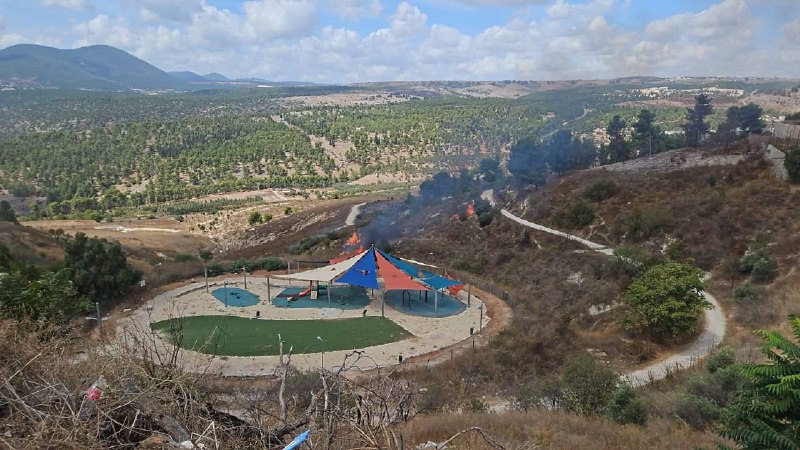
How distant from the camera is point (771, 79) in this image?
100 m

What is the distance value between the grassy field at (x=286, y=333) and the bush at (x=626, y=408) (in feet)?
29.2

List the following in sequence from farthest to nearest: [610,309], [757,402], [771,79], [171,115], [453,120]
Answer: [171,115] < [453,120] < [771,79] < [610,309] < [757,402]

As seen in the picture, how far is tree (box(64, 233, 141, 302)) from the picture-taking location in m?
19.9

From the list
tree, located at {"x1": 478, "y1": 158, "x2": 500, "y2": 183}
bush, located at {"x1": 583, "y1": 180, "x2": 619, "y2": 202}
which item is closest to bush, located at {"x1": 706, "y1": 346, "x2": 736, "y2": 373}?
bush, located at {"x1": 583, "y1": 180, "x2": 619, "y2": 202}

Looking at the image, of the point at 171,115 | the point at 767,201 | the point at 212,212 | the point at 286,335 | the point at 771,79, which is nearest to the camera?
the point at 286,335

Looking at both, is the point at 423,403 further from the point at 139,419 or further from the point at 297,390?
the point at 139,419

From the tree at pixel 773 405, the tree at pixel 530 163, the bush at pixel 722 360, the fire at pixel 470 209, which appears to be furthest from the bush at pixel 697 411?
the tree at pixel 530 163

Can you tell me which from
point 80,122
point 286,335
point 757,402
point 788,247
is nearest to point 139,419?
point 757,402

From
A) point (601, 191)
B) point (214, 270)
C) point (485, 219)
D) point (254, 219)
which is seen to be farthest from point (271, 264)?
point (254, 219)

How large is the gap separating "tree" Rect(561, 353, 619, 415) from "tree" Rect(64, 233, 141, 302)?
17659mm

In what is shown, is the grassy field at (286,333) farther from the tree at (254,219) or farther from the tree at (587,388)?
the tree at (254,219)

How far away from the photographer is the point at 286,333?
59.9ft

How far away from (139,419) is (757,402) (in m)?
5.80

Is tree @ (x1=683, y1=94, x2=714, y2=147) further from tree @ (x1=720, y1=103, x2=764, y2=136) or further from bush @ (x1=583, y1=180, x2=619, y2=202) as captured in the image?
bush @ (x1=583, y1=180, x2=619, y2=202)
